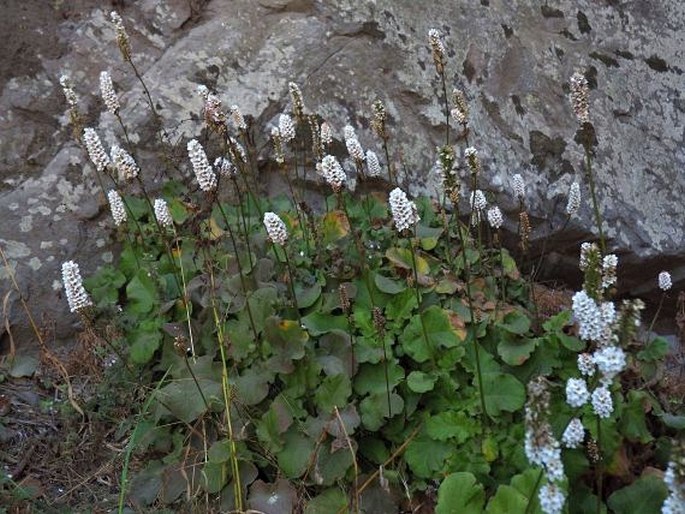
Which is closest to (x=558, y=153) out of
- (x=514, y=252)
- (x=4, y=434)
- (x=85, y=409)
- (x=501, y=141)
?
(x=501, y=141)

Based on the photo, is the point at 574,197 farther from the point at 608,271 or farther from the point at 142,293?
the point at 142,293

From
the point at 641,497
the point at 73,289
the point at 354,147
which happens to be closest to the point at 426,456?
the point at 641,497

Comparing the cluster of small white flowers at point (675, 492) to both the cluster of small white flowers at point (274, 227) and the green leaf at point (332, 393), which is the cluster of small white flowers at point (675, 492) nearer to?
the green leaf at point (332, 393)

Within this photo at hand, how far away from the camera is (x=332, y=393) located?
303cm

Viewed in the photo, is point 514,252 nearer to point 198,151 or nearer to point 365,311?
point 365,311

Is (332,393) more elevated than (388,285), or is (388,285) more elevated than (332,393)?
(388,285)

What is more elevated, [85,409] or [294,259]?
[294,259]

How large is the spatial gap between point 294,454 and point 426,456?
50 cm

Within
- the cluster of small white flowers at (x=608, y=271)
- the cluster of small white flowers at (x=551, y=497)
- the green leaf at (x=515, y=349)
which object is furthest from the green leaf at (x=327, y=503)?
the cluster of small white flowers at (x=608, y=271)

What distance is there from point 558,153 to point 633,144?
555 millimetres

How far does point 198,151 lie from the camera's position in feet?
9.57

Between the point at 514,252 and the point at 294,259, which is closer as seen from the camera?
the point at 294,259

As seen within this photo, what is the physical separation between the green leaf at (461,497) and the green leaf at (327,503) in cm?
41

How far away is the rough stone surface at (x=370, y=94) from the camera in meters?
4.02
